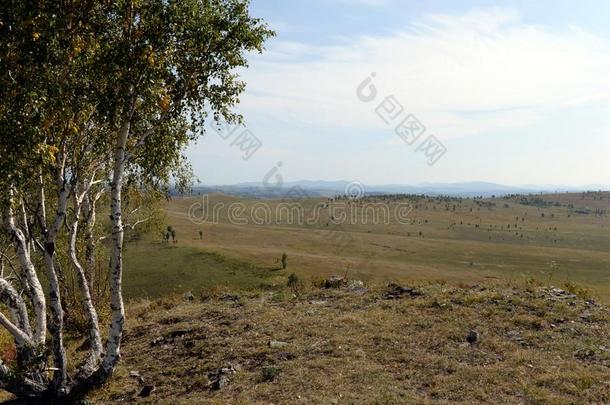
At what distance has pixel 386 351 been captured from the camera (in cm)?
1844

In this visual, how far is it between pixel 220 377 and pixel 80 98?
10.4m

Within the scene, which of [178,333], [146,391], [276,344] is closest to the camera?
[146,391]

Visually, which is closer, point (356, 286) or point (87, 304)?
point (87, 304)

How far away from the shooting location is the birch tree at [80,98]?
12672 mm

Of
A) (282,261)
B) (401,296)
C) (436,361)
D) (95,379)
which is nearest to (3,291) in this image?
(95,379)

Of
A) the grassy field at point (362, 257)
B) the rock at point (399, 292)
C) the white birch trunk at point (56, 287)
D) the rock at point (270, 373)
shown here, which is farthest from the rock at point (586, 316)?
the grassy field at point (362, 257)

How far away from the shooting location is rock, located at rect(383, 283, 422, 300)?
26.5 metres

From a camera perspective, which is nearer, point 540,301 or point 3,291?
point 3,291

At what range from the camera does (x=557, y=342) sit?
60.2 feet

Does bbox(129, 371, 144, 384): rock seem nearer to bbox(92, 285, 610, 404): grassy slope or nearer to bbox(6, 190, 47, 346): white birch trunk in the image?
bbox(92, 285, 610, 404): grassy slope

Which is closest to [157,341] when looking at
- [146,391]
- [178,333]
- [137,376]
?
[178,333]

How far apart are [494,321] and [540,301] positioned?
144 inches

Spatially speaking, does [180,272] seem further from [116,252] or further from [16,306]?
[116,252]

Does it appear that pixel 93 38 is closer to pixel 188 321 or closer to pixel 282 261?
pixel 188 321
